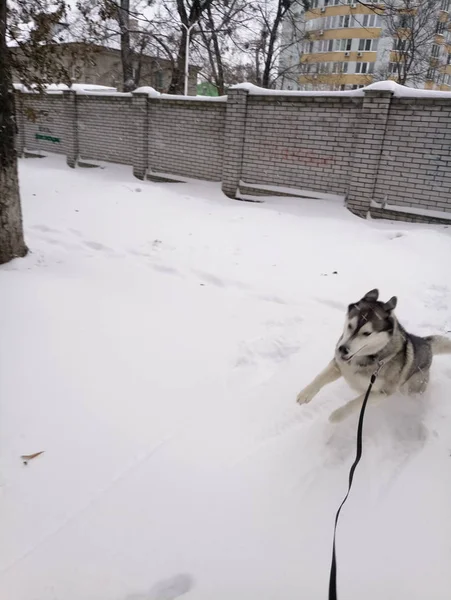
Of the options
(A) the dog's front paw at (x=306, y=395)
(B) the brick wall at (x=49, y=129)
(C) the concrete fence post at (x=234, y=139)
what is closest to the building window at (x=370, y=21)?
(B) the brick wall at (x=49, y=129)

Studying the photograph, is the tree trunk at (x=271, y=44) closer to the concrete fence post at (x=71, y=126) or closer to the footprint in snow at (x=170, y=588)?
the concrete fence post at (x=71, y=126)

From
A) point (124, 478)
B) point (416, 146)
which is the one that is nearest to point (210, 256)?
point (124, 478)

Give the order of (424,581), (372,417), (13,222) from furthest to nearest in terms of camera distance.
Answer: (13,222) < (372,417) < (424,581)

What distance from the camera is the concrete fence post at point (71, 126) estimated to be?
12758mm

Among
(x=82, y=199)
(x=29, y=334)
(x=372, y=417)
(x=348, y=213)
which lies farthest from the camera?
(x=82, y=199)

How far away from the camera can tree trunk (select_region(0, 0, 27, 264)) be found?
4.01 meters

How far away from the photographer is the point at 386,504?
2047 mm

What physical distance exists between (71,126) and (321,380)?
13.4 metres

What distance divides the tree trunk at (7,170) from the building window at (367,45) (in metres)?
49.3

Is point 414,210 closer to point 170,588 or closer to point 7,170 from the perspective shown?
point 7,170

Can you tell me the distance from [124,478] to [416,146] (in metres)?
7.07

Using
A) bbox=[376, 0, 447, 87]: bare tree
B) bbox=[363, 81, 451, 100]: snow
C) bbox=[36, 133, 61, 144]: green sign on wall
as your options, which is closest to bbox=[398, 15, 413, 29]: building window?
bbox=[376, 0, 447, 87]: bare tree

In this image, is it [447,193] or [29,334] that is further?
[447,193]

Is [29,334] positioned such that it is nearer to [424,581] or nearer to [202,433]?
[202,433]
